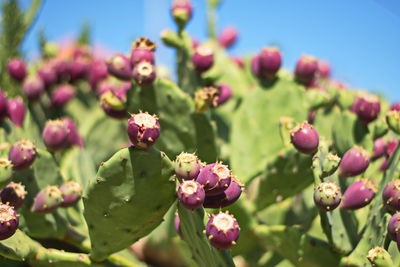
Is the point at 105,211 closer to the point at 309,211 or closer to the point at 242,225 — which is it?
the point at 242,225

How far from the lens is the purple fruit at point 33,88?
7.23ft

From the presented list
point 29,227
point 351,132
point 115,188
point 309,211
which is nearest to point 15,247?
point 29,227

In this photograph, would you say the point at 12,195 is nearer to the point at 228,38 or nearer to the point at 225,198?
the point at 225,198

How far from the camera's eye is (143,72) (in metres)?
1.58

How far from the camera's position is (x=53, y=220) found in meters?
1.53

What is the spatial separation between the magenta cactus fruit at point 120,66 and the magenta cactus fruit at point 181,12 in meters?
0.32

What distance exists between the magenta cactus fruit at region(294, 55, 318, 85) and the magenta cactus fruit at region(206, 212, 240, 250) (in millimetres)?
1127

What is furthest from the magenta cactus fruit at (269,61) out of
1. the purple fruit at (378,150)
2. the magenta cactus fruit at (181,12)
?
the purple fruit at (378,150)

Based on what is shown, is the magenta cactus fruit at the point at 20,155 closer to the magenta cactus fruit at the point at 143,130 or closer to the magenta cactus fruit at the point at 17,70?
the magenta cactus fruit at the point at 143,130

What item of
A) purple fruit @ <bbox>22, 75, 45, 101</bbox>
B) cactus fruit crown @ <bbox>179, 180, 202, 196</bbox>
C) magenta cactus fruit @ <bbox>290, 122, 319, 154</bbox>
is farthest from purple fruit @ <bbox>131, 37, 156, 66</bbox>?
purple fruit @ <bbox>22, 75, 45, 101</bbox>

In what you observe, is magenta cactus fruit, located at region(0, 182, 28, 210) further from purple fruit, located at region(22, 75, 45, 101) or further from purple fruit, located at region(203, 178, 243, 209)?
purple fruit, located at region(22, 75, 45, 101)

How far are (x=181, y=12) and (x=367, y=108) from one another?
75cm

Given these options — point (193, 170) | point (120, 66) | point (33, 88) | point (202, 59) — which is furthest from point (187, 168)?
Result: point (33, 88)

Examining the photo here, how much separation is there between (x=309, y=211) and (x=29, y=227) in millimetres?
929
